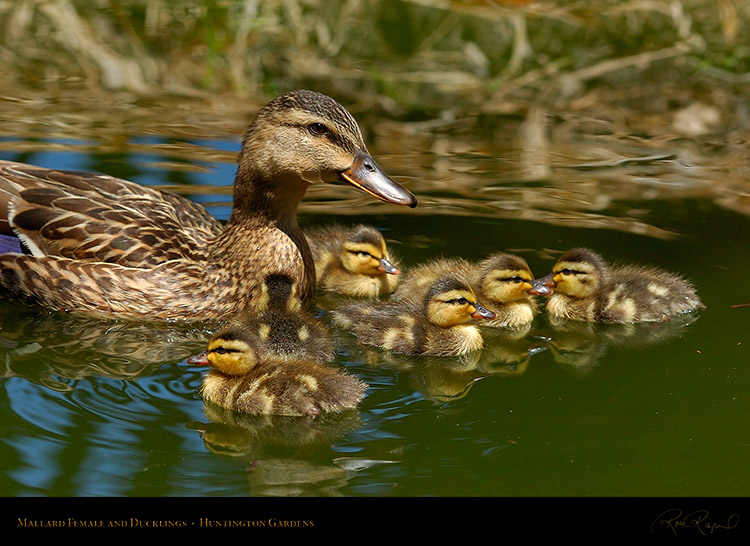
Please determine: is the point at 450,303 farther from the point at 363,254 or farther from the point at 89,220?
the point at 89,220

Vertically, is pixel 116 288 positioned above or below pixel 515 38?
below

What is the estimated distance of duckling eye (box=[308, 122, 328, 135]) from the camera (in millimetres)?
5441

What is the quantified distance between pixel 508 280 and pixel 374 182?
0.78 meters

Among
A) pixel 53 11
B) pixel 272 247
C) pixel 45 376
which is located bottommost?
pixel 45 376

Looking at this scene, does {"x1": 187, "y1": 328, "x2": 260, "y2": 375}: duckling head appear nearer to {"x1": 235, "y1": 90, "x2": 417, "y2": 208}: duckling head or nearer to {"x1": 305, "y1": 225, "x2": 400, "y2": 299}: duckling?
{"x1": 235, "y1": 90, "x2": 417, "y2": 208}: duckling head

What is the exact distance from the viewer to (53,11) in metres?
9.61

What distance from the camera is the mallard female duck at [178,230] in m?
5.46

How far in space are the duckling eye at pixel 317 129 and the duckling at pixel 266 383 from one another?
1176 mm

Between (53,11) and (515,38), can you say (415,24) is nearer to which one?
(515,38)

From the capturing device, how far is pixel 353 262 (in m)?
5.94

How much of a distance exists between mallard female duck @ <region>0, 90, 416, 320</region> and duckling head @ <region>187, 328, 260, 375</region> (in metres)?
0.94

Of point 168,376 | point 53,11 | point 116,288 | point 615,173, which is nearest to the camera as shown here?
point 168,376

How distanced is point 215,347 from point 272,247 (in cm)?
115

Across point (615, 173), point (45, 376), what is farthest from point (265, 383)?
point (615, 173)
